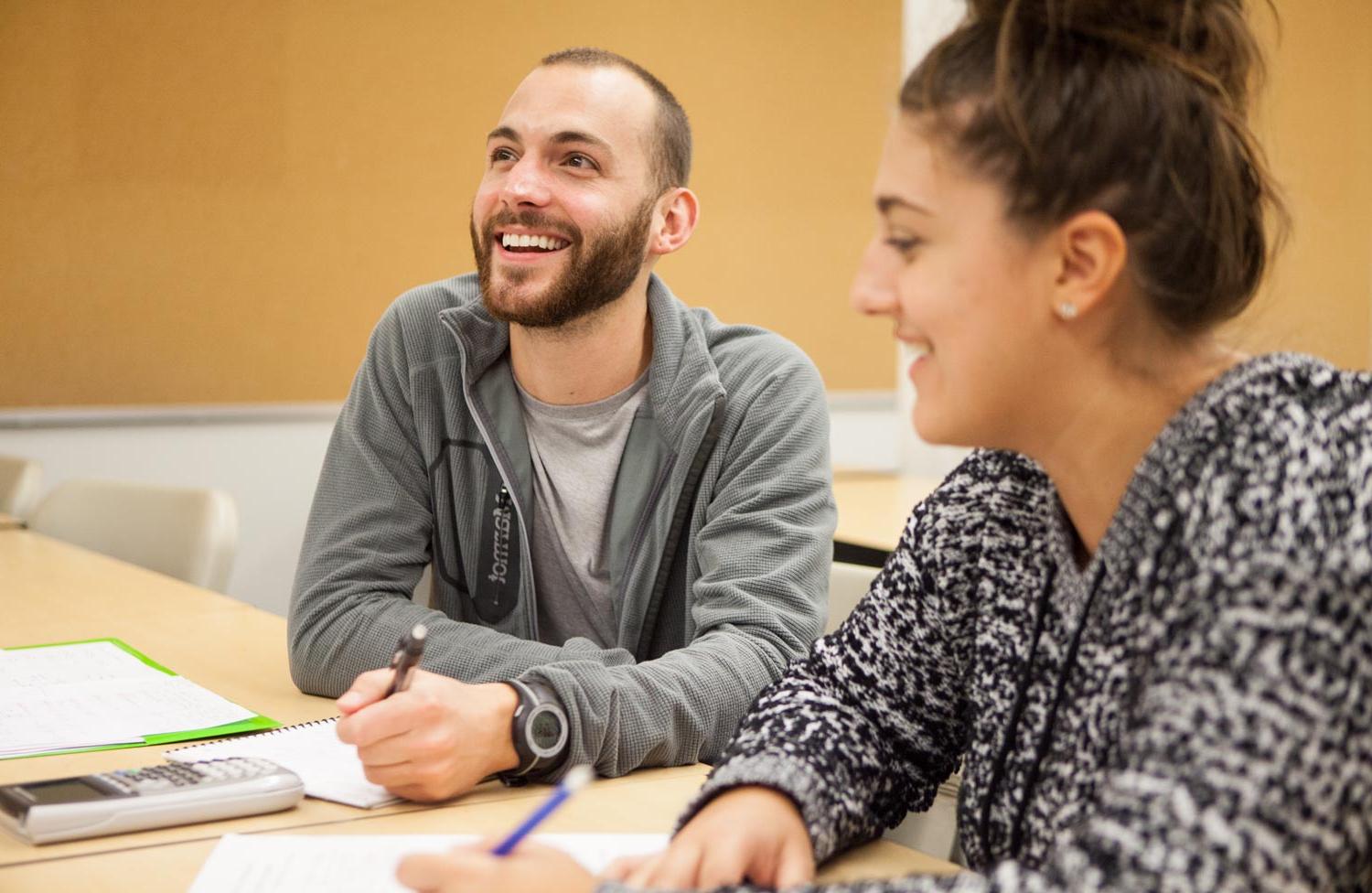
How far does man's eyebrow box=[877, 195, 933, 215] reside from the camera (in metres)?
0.99

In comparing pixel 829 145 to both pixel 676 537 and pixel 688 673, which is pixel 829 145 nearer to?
pixel 676 537

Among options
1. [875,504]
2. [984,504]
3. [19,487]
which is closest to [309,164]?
[19,487]

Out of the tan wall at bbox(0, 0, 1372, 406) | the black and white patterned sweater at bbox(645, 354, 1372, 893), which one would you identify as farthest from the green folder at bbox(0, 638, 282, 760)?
the tan wall at bbox(0, 0, 1372, 406)

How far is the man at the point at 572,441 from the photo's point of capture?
1.62m

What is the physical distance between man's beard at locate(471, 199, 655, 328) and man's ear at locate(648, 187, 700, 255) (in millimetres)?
55

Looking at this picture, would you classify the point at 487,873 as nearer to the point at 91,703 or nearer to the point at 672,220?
the point at 91,703

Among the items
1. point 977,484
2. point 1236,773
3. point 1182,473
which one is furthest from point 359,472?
point 1236,773

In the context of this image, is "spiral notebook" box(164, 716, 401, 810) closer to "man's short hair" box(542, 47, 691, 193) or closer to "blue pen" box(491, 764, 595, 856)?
"blue pen" box(491, 764, 595, 856)

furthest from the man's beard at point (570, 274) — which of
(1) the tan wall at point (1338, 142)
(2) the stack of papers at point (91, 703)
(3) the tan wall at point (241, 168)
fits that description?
(1) the tan wall at point (1338, 142)

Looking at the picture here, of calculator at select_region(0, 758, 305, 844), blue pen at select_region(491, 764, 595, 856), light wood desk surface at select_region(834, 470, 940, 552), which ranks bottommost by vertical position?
light wood desk surface at select_region(834, 470, 940, 552)

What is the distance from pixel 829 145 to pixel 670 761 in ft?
12.2

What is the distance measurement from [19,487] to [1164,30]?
311 centimetres

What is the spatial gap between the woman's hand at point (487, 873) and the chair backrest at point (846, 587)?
109 cm

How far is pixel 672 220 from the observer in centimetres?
195
